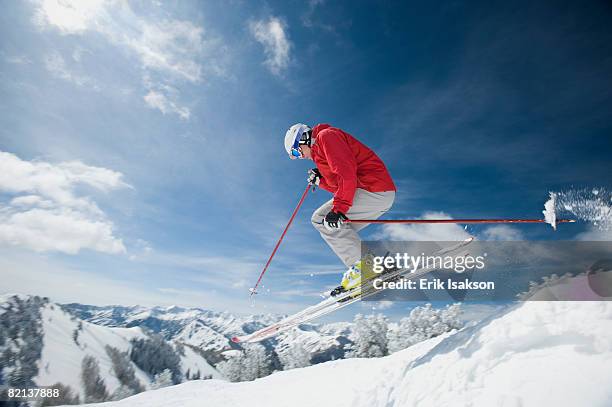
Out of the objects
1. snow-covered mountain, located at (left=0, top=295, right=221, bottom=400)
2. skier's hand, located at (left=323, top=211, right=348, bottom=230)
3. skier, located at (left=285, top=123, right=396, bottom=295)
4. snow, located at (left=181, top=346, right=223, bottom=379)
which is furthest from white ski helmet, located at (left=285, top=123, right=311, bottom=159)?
snow, located at (left=181, top=346, right=223, bottom=379)

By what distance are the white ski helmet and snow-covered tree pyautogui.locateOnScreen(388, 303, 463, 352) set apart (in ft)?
101

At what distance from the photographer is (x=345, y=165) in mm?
4332

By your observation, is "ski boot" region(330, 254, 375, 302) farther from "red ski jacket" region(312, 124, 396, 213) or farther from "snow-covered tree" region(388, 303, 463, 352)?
"snow-covered tree" region(388, 303, 463, 352)

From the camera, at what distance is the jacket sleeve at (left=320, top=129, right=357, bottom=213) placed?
4.32 m

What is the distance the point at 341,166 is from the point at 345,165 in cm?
6

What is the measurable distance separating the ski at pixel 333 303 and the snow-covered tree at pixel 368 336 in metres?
30.3

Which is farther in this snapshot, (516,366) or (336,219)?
(336,219)

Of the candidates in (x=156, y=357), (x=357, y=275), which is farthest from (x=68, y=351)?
Result: (x=357, y=275)

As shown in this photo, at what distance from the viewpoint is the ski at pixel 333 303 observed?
18.2ft

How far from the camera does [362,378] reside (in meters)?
4.60

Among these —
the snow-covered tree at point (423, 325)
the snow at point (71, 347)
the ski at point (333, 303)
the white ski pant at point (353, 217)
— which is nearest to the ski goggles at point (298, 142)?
the white ski pant at point (353, 217)

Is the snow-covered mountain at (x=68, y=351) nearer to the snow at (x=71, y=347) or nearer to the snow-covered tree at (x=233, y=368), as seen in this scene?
the snow at (x=71, y=347)

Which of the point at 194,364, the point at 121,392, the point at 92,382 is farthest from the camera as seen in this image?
the point at 194,364

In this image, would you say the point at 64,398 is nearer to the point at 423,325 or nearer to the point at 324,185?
the point at 423,325
